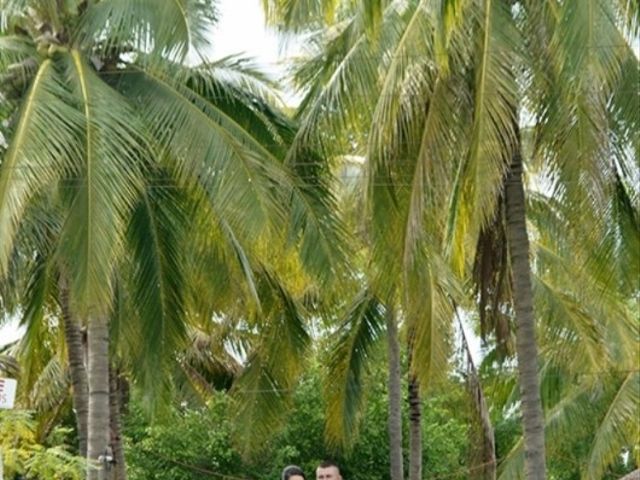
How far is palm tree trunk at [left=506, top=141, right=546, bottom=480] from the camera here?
784 inches

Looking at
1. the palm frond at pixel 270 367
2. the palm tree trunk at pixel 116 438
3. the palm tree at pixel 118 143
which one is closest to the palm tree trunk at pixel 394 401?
the palm frond at pixel 270 367

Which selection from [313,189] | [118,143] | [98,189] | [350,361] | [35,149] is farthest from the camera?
[350,361]

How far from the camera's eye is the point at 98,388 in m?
22.1

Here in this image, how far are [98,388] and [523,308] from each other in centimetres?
497

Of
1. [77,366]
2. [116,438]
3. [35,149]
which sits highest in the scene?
[77,366]

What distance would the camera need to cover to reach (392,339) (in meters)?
27.7

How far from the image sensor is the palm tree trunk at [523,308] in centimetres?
1991

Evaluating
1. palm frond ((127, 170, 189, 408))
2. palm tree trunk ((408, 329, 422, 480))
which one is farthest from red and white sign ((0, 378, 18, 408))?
palm tree trunk ((408, 329, 422, 480))

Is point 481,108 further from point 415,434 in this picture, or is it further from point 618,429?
point 618,429

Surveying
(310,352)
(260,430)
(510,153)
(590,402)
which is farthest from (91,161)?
(590,402)

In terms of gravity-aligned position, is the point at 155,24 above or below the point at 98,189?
above

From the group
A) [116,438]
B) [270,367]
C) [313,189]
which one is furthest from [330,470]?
[116,438]

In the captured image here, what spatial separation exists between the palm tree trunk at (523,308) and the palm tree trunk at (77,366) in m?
6.92

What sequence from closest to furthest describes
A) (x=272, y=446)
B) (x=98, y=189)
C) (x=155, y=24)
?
(x=98, y=189)
(x=155, y=24)
(x=272, y=446)
